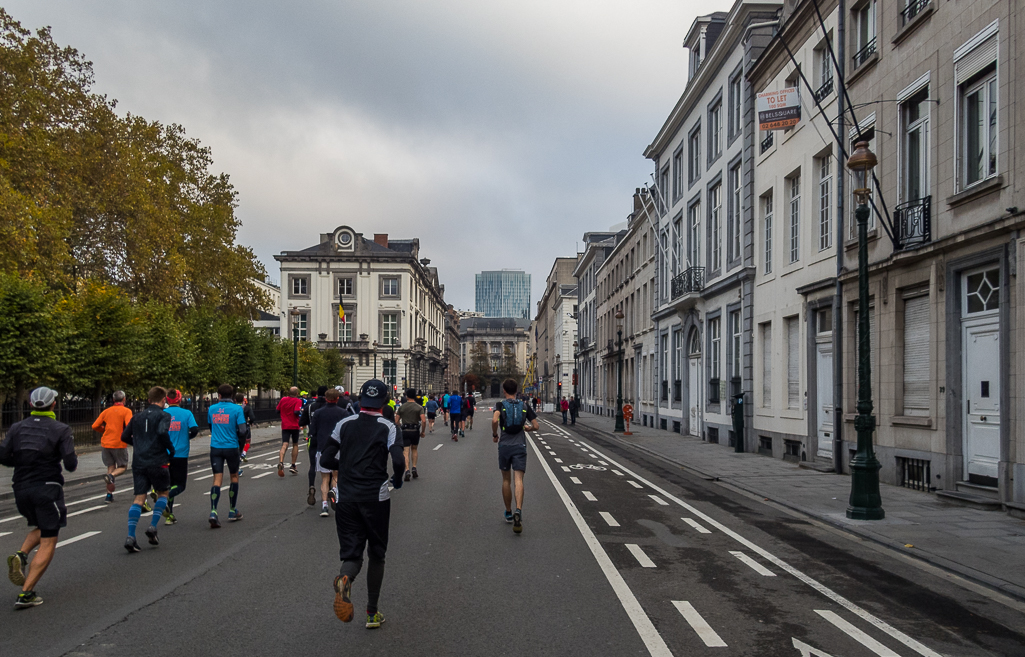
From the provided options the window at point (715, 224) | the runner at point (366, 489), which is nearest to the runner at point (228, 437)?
the runner at point (366, 489)

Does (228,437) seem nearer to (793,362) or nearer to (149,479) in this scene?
(149,479)

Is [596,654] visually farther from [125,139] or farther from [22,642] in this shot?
[125,139]

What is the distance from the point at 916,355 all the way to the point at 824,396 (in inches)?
165

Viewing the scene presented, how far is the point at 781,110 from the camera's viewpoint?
18094 millimetres

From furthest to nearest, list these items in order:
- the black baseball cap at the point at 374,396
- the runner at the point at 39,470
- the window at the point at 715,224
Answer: the window at the point at 715,224
the runner at the point at 39,470
the black baseball cap at the point at 374,396

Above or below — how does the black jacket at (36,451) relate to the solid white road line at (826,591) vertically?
above

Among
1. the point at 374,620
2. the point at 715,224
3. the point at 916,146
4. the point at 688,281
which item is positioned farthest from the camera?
the point at 688,281

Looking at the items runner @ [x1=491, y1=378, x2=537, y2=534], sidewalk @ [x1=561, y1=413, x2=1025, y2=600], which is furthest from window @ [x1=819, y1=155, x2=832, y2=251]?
runner @ [x1=491, y1=378, x2=537, y2=534]

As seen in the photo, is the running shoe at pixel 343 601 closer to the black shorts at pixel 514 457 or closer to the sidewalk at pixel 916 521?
the black shorts at pixel 514 457

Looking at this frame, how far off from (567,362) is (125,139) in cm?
6741

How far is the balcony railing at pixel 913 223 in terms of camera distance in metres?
13.8

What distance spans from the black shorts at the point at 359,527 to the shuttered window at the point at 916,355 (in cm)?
1161

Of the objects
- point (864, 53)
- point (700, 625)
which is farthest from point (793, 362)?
point (700, 625)

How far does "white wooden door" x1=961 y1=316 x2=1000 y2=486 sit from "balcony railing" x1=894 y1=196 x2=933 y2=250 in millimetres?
1915
